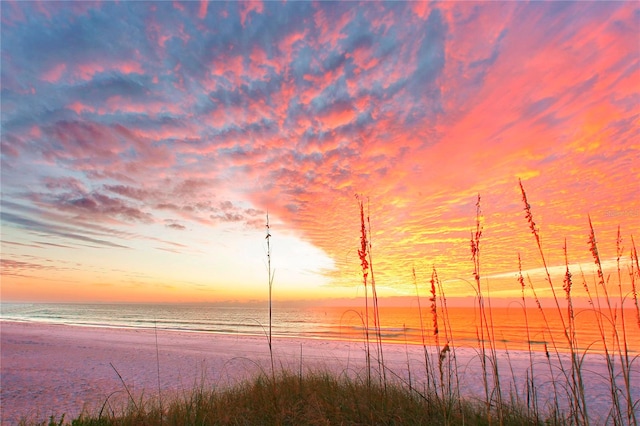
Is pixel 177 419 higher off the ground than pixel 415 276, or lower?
lower

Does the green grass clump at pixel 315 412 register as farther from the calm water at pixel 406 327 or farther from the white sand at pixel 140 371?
the calm water at pixel 406 327

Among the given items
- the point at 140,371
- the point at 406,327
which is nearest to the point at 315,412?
the point at 140,371

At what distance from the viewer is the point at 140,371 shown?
44.1 feet

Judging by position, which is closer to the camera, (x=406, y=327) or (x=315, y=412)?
(x=315, y=412)

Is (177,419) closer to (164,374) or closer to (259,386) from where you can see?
(259,386)

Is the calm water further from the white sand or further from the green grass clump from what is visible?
the white sand

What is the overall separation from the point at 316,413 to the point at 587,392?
30.2 ft

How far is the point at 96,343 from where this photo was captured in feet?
70.3

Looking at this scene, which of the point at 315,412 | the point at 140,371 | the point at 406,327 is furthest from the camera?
the point at 406,327

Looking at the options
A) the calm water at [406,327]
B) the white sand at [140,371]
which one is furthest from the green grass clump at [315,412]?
the calm water at [406,327]

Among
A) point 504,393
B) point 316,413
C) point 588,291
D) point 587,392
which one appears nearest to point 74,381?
point 316,413

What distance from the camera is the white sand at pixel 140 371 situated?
8859mm

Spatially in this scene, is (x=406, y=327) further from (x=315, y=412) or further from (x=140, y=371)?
(x=315, y=412)

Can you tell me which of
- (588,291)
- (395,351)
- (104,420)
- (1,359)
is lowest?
(395,351)
